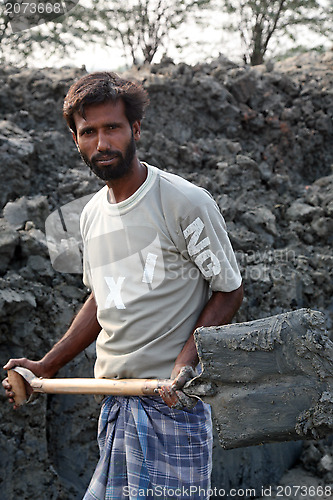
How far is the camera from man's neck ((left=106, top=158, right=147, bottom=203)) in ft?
6.34

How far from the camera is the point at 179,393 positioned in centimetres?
167

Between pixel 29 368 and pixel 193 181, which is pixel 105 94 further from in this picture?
pixel 193 181

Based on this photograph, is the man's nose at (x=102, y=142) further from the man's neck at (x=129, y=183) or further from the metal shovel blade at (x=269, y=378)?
the metal shovel blade at (x=269, y=378)

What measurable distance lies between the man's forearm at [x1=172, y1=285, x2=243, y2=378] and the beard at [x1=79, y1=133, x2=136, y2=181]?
0.52m

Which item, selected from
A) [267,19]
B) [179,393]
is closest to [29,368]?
[179,393]

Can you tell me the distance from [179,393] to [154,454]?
0.28m

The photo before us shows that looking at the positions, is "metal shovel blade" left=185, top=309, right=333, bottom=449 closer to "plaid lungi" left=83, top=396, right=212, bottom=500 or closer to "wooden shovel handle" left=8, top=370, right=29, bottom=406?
"plaid lungi" left=83, top=396, right=212, bottom=500

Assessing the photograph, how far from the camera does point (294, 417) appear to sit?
63.5 inches

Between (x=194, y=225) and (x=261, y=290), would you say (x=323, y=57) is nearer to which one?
(x=261, y=290)

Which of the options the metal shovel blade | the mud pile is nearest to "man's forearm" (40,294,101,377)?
the metal shovel blade

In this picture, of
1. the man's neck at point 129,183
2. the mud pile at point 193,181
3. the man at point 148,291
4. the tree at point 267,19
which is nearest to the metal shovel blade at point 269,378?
the man at point 148,291

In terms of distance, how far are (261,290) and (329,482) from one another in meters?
1.18

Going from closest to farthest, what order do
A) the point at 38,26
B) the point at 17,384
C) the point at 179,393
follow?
the point at 179,393 < the point at 17,384 < the point at 38,26

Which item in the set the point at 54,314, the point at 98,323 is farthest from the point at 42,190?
the point at 98,323
